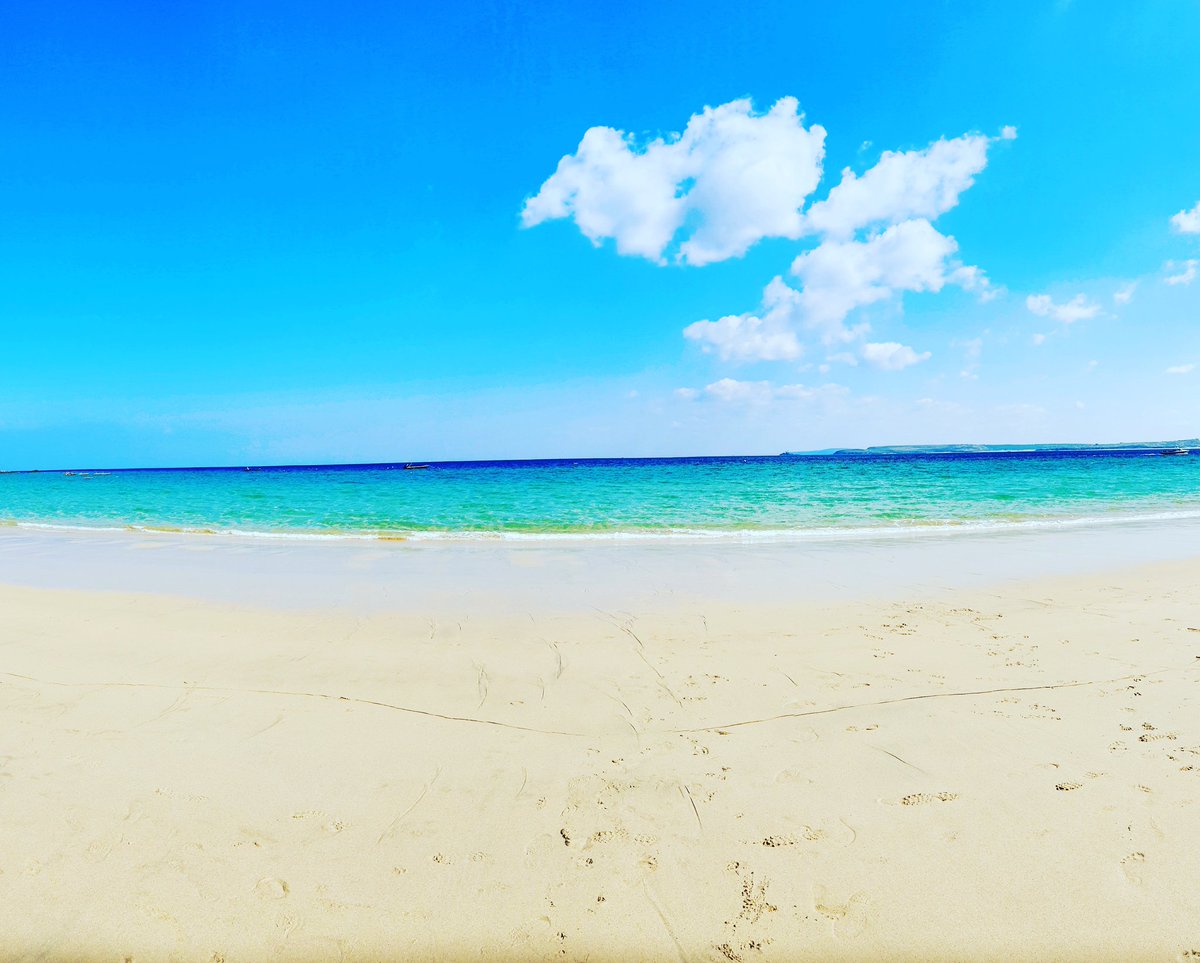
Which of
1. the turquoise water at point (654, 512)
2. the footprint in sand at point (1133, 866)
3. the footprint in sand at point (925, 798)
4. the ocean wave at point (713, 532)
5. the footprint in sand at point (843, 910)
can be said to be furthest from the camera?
the turquoise water at point (654, 512)

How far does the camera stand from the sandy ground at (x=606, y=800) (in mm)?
2812

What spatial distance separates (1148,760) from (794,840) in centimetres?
277

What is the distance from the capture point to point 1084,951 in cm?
267

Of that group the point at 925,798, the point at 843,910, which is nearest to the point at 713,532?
the point at 925,798

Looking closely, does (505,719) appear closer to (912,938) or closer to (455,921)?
(455,921)

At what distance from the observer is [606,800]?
3.78m

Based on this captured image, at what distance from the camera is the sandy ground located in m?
2.81

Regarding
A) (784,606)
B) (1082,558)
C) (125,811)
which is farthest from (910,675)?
(1082,558)

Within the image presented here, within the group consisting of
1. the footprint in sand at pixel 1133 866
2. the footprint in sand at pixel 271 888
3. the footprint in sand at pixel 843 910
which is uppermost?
the footprint in sand at pixel 271 888

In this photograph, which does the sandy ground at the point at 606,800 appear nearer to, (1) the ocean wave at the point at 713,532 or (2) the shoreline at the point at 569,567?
(2) the shoreline at the point at 569,567

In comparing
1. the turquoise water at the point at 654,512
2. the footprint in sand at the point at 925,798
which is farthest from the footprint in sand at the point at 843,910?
the turquoise water at the point at 654,512

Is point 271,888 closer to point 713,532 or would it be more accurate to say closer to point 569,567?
point 569,567

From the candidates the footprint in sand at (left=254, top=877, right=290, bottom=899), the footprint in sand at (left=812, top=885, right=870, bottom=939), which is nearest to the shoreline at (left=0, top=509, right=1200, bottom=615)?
the footprint in sand at (left=254, top=877, right=290, bottom=899)

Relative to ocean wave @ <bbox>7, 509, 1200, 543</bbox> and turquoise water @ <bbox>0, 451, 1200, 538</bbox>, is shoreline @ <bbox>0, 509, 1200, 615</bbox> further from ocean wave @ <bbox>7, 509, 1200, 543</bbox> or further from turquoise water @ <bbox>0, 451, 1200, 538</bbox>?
turquoise water @ <bbox>0, 451, 1200, 538</bbox>
